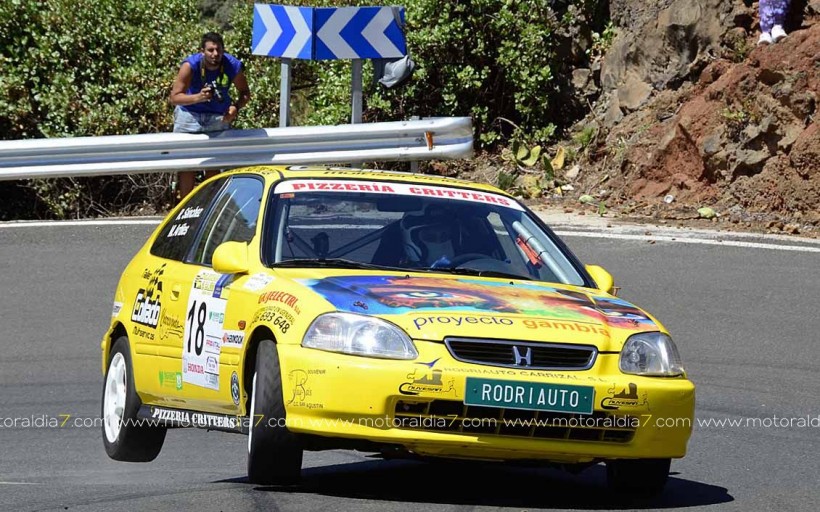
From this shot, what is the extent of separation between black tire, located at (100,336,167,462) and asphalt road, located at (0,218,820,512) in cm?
13

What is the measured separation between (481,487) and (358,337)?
1.24 m

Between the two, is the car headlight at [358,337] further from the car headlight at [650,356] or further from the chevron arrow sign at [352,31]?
the chevron arrow sign at [352,31]

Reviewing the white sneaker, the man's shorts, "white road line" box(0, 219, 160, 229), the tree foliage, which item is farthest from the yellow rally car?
the tree foliage

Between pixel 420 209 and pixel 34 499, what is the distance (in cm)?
228

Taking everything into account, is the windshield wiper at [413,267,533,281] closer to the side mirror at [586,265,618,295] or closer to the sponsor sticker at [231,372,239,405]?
the side mirror at [586,265,618,295]

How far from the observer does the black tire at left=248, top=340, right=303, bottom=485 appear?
19.6ft

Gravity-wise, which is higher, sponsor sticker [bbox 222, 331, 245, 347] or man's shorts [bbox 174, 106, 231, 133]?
sponsor sticker [bbox 222, 331, 245, 347]

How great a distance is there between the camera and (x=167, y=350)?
7.23 m

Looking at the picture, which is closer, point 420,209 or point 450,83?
point 420,209

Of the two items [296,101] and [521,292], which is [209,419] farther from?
[296,101]

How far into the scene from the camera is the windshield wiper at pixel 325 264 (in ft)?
22.2

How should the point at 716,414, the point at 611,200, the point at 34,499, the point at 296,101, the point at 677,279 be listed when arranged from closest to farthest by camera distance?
1. the point at 34,499
2. the point at 716,414
3. the point at 677,279
4. the point at 611,200
5. the point at 296,101

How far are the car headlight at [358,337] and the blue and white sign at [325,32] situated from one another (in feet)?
30.0

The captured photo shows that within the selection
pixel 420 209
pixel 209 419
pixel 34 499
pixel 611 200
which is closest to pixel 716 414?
pixel 420 209
